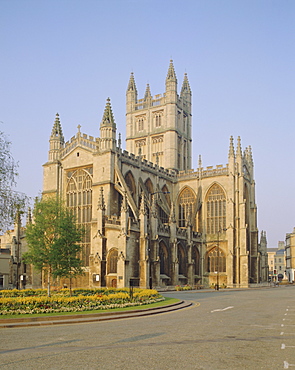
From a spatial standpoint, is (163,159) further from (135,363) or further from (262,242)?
(135,363)

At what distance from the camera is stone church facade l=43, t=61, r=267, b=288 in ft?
156

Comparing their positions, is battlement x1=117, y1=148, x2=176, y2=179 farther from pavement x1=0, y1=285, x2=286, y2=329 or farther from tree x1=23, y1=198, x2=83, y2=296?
pavement x1=0, y1=285, x2=286, y2=329

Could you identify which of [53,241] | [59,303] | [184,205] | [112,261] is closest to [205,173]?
[184,205]

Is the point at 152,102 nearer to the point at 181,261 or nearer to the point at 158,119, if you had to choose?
the point at 158,119

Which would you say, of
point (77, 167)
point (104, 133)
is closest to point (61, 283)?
point (77, 167)

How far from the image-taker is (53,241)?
38.2m

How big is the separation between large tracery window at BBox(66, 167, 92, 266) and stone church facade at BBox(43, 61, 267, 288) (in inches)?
5.0

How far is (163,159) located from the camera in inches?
2908

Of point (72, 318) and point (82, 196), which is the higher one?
point (82, 196)

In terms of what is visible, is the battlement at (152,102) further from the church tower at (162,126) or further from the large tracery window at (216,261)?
the large tracery window at (216,261)

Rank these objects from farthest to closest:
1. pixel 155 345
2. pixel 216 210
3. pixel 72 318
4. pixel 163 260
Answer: pixel 216 210, pixel 163 260, pixel 72 318, pixel 155 345

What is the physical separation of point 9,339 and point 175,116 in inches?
2465

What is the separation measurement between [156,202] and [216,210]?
37.0 feet

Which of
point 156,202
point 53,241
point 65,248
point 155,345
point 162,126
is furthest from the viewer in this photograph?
point 162,126
